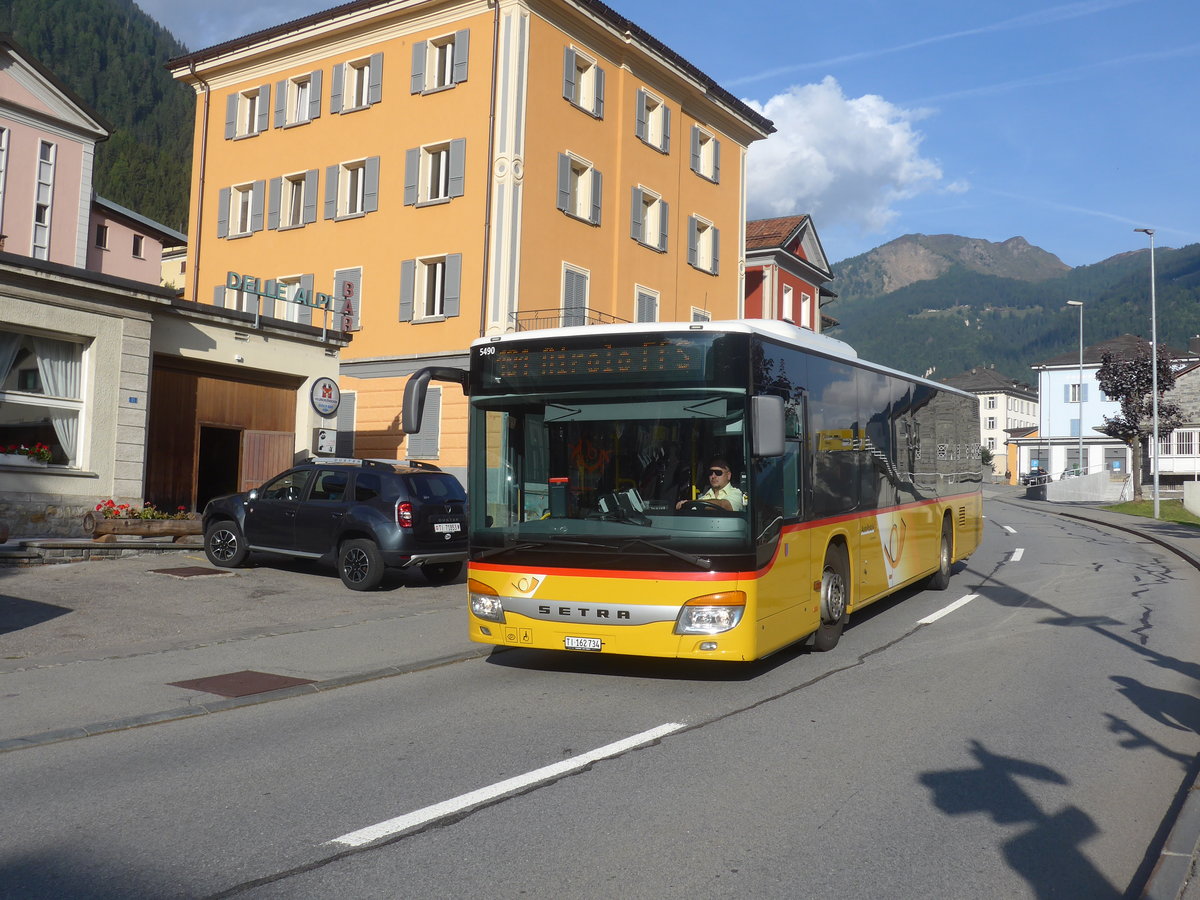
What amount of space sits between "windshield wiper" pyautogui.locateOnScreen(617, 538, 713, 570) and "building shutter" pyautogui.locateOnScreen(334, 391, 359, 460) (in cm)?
2414

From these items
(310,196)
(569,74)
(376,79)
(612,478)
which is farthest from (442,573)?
(310,196)

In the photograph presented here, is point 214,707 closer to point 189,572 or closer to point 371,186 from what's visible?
point 189,572

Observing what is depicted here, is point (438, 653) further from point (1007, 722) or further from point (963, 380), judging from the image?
point (963, 380)

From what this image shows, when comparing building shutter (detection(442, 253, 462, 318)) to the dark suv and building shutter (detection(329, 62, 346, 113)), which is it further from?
the dark suv

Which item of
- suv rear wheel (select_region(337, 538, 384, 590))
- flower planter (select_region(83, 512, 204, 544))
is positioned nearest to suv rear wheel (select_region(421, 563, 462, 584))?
suv rear wheel (select_region(337, 538, 384, 590))

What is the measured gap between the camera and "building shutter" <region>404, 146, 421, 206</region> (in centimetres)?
3066

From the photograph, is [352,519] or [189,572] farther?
[189,572]

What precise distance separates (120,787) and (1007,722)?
18.0ft

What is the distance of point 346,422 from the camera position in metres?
31.6

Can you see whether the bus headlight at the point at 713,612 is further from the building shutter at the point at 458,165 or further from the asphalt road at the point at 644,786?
the building shutter at the point at 458,165

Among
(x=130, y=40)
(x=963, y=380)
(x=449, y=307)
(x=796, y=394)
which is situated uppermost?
(x=130, y=40)

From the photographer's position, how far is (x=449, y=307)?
29766 millimetres

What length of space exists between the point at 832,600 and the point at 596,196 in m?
24.0

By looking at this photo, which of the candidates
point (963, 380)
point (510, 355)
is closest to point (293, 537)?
point (510, 355)
